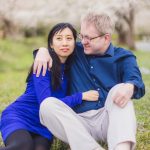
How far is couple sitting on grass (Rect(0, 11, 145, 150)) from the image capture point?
4.17 meters

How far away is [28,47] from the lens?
80.8 ft

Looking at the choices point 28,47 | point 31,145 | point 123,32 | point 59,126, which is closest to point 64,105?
point 59,126

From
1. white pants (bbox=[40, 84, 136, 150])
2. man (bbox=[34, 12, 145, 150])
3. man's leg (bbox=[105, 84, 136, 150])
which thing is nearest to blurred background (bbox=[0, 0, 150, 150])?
man (bbox=[34, 12, 145, 150])

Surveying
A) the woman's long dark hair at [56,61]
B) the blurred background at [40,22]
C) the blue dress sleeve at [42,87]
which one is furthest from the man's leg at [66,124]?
the blurred background at [40,22]

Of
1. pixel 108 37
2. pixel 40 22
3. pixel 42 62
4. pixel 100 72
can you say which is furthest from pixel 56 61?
pixel 40 22

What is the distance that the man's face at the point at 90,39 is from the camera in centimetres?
451

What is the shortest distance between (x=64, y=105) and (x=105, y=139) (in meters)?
0.53

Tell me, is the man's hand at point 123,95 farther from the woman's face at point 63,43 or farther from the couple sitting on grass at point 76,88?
the woman's face at point 63,43

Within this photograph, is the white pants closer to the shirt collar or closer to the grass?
the shirt collar

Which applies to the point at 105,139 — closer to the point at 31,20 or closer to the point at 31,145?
the point at 31,145

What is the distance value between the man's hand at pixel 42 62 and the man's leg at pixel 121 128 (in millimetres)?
702

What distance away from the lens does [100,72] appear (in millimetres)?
4609

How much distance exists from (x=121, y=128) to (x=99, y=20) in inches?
41.0

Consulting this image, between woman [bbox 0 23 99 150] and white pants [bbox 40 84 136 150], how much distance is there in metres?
0.26
